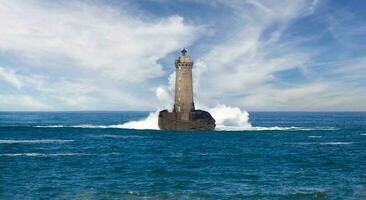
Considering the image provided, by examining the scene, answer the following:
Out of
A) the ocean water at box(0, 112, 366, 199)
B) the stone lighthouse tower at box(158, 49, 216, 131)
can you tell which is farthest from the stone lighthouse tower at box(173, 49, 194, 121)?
the ocean water at box(0, 112, 366, 199)

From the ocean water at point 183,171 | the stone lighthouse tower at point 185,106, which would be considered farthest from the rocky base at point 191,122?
the ocean water at point 183,171

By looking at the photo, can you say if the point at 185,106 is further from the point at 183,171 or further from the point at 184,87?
the point at 183,171

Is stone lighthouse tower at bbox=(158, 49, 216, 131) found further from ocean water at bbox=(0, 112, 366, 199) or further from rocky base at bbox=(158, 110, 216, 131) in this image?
ocean water at bbox=(0, 112, 366, 199)

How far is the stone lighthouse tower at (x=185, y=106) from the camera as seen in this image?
115m

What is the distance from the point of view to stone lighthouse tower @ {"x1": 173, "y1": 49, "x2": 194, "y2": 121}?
379ft

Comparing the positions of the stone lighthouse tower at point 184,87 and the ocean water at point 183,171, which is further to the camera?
the stone lighthouse tower at point 184,87

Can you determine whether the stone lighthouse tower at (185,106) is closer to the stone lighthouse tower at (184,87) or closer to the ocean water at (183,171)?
the stone lighthouse tower at (184,87)

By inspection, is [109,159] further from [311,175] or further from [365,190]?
[365,190]

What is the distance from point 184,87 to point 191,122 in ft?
27.6

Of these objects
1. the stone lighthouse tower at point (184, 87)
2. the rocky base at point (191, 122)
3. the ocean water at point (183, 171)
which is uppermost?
the stone lighthouse tower at point (184, 87)

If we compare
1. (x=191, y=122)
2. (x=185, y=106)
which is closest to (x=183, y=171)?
(x=191, y=122)

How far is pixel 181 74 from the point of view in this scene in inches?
4560

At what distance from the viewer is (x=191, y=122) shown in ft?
375

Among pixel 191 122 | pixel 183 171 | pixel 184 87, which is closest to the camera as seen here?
pixel 183 171
